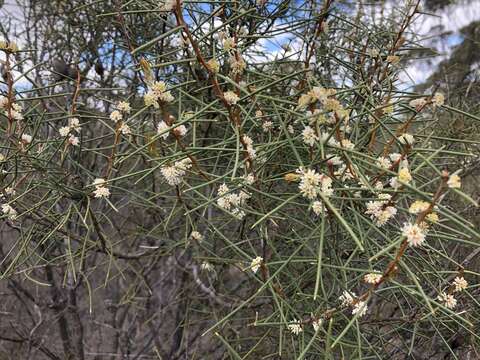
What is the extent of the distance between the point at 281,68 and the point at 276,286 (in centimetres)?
85

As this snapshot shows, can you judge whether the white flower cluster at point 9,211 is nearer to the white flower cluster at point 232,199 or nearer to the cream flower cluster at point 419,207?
the white flower cluster at point 232,199

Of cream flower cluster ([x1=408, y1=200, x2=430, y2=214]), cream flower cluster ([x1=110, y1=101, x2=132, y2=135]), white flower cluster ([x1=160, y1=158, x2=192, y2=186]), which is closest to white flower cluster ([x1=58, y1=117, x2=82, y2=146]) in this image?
cream flower cluster ([x1=110, y1=101, x2=132, y2=135])

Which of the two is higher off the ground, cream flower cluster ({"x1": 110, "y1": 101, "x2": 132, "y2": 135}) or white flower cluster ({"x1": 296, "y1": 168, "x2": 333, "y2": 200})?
cream flower cluster ({"x1": 110, "y1": 101, "x2": 132, "y2": 135})

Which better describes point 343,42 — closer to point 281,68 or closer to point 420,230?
point 281,68

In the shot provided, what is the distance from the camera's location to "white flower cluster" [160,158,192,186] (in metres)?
1.07

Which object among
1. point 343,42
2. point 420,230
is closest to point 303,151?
point 420,230

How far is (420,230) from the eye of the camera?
2.59ft

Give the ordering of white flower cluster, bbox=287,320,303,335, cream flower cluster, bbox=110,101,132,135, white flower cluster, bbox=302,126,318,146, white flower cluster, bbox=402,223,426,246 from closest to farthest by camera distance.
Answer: white flower cluster, bbox=402,223,426,246
white flower cluster, bbox=302,126,318,146
white flower cluster, bbox=287,320,303,335
cream flower cluster, bbox=110,101,132,135

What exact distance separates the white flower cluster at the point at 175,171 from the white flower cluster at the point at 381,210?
443 millimetres

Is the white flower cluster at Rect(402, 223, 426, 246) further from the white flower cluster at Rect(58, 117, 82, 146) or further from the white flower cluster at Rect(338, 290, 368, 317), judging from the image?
the white flower cluster at Rect(58, 117, 82, 146)

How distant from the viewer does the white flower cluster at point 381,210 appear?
916 mm

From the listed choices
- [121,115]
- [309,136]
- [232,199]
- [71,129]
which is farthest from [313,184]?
[71,129]

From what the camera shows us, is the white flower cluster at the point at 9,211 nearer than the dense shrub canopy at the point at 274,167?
No

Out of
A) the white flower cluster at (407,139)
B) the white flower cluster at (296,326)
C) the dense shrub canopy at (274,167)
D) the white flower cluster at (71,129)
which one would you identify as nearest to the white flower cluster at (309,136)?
the dense shrub canopy at (274,167)
